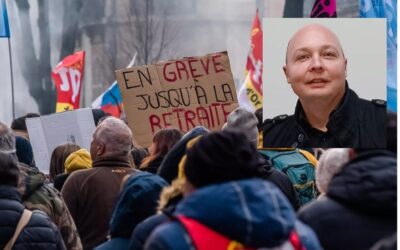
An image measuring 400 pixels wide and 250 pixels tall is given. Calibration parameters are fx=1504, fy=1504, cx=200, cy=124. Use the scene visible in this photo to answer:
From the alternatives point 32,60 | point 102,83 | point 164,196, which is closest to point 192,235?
point 164,196

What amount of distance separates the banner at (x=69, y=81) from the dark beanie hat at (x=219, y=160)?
581 inches

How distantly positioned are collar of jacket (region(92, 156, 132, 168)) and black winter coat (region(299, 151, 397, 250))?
2748mm

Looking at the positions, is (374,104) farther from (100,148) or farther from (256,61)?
(256,61)

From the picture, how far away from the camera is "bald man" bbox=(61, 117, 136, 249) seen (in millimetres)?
8414

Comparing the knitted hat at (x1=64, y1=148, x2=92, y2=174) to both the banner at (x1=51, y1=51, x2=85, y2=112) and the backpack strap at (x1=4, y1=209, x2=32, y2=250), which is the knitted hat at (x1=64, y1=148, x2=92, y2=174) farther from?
the banner at (x1=51, y1=51, x2=85, y2=112)

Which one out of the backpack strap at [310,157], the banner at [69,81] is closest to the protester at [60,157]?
the backpack strap at [310,157]

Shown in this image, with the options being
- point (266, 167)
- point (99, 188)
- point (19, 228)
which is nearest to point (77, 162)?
point (99, 188)

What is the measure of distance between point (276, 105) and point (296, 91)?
0.15m

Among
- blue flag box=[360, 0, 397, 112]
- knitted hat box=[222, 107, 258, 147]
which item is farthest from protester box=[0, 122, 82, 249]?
blue flag box=[360, 0, 397, 112]

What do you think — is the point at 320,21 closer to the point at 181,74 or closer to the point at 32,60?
the point at 181,74

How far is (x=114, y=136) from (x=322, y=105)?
1.41 m

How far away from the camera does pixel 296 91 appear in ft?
24.7

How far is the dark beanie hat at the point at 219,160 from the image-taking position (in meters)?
5.20

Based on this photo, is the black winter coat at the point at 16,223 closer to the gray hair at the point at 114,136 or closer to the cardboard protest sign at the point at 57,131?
the gray hair at the point at 114,136
